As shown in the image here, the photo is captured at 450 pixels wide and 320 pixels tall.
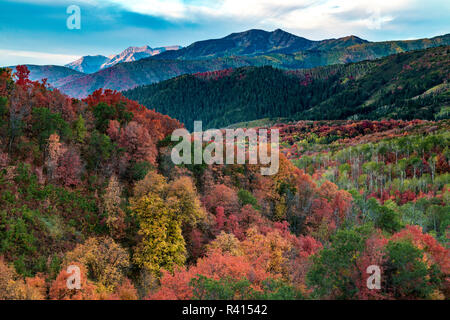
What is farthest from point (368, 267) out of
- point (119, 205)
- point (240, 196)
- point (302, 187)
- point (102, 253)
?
point (302, 187)

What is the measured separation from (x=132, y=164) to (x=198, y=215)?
1946 centimetres

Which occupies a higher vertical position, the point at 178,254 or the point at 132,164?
the point at 132,164

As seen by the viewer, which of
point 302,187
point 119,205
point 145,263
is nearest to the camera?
point 145,263

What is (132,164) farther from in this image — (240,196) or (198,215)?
(240,196)

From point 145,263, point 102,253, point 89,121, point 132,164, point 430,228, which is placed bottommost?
point 430,228

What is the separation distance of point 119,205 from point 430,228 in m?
125

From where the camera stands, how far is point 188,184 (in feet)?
203

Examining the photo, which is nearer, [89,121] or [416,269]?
[416,269]

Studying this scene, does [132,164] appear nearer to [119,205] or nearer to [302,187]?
[119,205]

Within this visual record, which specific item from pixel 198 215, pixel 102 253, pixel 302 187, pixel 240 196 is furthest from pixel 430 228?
pixel 102 253

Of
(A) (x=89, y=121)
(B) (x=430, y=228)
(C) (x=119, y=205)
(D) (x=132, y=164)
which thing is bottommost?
(B) (x=430, y=228)
